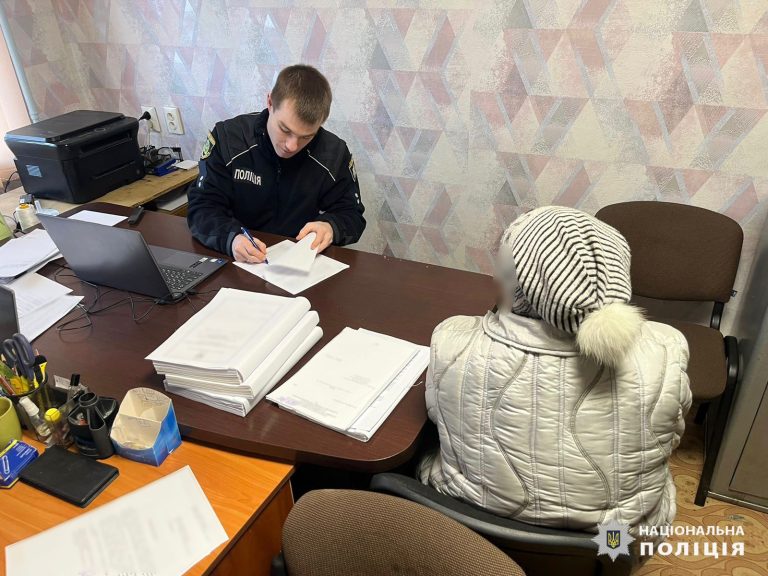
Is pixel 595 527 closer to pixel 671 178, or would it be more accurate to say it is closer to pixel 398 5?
pixel 671 178

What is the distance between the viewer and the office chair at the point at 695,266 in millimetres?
1719

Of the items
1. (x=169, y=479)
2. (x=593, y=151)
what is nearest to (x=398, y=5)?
(x=593, y=151)

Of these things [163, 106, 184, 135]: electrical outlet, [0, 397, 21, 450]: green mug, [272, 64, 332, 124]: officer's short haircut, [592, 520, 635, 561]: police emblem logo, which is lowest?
[592, 520, 635, 561]: police emblem logo

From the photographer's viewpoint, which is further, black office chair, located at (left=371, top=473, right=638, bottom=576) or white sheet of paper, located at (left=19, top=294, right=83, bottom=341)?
white sheet of paper, located at (left=19, top=294, right=83, bottom=341)

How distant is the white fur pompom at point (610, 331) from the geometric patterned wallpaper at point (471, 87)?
135 centimetres

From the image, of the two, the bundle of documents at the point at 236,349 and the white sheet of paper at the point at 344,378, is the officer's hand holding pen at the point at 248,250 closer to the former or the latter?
the bundle of documents at the point at 236,349

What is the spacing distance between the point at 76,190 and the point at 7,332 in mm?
1230

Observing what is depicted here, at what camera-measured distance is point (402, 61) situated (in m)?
2.19

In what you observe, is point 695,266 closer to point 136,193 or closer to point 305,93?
point 305,93

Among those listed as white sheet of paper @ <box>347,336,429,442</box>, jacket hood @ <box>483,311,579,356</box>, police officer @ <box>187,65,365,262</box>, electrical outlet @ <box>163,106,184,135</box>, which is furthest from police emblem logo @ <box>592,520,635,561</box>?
electrical outlet @ <box>163,106,184,135</box>

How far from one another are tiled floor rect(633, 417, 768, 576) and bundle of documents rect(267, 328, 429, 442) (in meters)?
0.97

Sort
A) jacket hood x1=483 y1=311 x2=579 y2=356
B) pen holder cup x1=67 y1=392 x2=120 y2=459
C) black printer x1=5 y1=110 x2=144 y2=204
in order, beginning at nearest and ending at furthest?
jacket hood x1=483 y1=311 x2=579 y2=356, pen holder cup x1=67 y1=392 x2=120 y2=459, black printer x1=5 y1=110 x2=144 y2=204

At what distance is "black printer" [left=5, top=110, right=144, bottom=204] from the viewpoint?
88.0 inches

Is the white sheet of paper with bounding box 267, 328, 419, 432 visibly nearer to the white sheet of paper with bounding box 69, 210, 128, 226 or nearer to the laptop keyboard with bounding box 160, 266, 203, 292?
→ the laptop keyboard with bounding box 160, 266, 203, 292
